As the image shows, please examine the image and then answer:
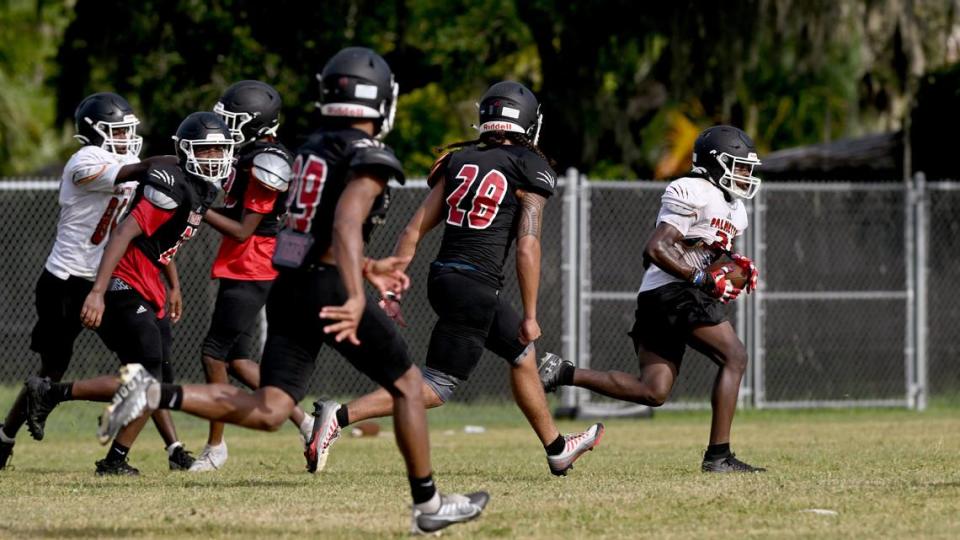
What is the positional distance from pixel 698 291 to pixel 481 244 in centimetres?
157

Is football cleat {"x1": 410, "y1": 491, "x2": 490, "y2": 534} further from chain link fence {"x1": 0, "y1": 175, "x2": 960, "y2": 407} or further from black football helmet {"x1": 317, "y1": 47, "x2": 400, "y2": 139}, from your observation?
chain link fence {"x1": 0, "y1": 175, "x2": 960, "y2": 407}

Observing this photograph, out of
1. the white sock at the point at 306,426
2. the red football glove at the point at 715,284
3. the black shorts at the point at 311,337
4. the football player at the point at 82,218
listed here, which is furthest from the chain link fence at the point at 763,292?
the black shorts at the point at 311,337

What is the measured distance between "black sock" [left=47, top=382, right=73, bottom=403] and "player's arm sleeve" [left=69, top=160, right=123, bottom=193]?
142 centimetres

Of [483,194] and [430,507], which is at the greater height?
[483,194]

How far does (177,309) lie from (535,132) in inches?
121

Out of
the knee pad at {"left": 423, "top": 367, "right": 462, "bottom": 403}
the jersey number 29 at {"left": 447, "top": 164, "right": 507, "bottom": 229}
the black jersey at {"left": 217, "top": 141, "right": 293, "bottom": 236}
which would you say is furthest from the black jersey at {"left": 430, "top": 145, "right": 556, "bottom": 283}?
the black jersey at {"left": 217, "top": 141, "right": 293, "bottom": 236}

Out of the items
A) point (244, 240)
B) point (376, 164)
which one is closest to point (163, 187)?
point (244, 240)

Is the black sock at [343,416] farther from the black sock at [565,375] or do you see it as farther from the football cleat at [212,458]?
the football cleat at [212,458]

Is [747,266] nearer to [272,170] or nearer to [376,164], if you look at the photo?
[272,170]

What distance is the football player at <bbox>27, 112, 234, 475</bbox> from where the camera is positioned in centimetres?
1018

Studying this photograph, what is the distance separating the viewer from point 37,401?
9.97m

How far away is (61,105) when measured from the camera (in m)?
23.1

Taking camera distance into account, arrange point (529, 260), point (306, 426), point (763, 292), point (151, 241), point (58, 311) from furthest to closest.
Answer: point (763, 292) < point (306, 426) < point (58, 311) < point (151, 241) < point (529, 260)

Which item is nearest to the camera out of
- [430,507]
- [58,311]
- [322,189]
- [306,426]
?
[430,507]
